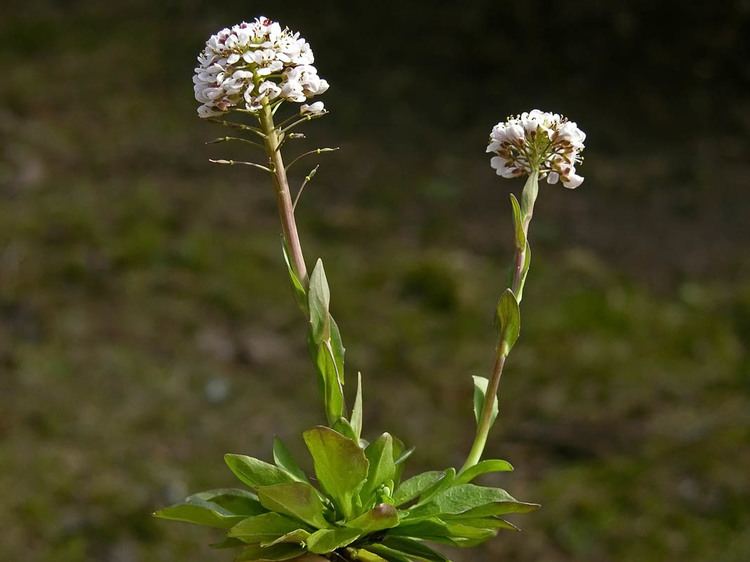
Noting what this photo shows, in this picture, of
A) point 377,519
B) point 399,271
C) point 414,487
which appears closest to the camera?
point 377,519

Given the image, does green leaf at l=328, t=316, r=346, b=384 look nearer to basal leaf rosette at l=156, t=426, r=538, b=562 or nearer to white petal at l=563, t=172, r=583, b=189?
basal leaf rosette at l=156, t=426, r=538, b=562

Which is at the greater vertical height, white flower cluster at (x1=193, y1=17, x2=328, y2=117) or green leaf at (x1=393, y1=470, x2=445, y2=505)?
white flower cluster at (x1=193, y1=17, x2=328, y2=117)

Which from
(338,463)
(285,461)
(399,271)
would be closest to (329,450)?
(338,463)

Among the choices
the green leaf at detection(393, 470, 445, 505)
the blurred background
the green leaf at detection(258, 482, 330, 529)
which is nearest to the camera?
the green leaf at detection(258, 482, 330, 529)

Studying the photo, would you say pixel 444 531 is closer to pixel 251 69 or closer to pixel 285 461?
pixel 285 461

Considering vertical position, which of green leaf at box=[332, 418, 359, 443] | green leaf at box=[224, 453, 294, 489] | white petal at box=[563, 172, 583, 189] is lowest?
green leaf at box=[224, 453, 294, 489]

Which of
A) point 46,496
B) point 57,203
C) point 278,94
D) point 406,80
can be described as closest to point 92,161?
point 57,203

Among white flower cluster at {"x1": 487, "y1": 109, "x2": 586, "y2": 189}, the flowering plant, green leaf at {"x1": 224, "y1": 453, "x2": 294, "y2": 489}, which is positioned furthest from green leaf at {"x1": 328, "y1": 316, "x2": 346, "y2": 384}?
white flower cluster at {"x1": 487, "y1": 109, "x2": 586, "y2": 189}

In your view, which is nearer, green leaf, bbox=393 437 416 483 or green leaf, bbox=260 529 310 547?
green leaf, bbox=260 529 310 547
